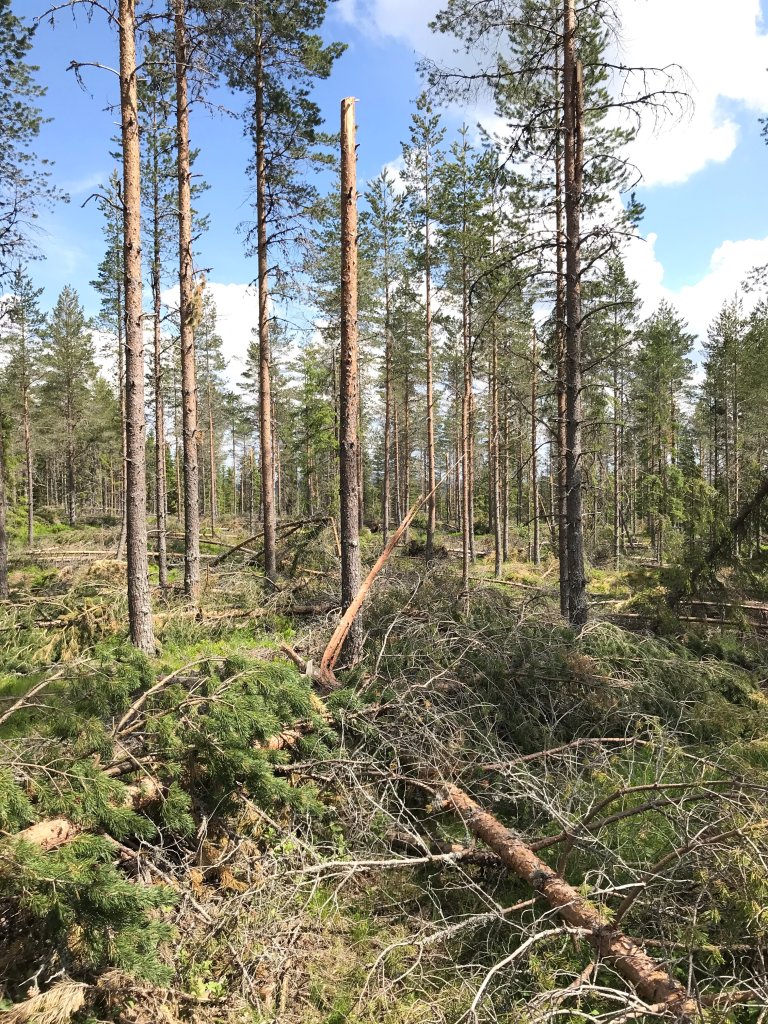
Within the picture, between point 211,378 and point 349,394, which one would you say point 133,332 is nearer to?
point 349,394

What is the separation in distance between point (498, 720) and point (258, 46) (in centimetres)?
1374

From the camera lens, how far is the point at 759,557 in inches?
353

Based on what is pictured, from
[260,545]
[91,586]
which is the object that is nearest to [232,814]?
[91,586]

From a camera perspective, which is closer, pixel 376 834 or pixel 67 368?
pixel 376 834

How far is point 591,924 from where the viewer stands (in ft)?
10.6

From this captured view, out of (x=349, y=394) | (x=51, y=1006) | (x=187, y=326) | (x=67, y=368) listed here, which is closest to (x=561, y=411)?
(x=349, y=394)

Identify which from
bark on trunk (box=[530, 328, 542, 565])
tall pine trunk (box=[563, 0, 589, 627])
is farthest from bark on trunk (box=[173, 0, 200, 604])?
tall pine trunk (box=[563, 0, 589, 627])

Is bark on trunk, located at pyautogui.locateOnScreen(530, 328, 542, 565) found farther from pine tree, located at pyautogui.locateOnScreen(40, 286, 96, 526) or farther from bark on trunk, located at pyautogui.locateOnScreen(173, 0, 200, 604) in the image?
→ pine tree, located at pyautogui.locateOnScreen(40, 286, 96, 526)

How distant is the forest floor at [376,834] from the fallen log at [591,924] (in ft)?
0.28

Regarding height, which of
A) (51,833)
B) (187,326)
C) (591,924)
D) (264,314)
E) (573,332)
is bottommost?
(591,924)

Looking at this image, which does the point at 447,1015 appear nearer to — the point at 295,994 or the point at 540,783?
the point at 295,994

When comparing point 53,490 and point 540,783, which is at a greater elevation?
point 53,490

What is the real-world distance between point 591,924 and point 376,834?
187 cm

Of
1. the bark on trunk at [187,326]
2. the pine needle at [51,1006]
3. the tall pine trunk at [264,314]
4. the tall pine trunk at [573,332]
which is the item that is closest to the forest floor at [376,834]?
the pine needle at [51,1006]
